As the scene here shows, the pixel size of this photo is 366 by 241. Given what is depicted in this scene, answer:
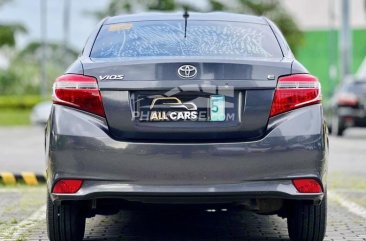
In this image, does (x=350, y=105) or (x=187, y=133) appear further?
(x=350, y=105)

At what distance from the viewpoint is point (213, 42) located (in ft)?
20.6

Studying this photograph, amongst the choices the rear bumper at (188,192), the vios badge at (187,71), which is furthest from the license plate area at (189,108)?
the rear bumper at (188,192)

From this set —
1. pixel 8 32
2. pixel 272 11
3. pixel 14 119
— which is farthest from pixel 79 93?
pixel 272 11

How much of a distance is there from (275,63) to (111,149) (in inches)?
43.5

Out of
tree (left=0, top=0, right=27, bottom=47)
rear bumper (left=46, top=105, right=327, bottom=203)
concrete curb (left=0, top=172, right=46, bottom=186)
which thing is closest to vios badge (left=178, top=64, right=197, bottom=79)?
rear bumper (left=46, top=105, right=327, bottom=203)

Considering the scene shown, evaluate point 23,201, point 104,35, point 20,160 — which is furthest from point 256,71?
point 20,160

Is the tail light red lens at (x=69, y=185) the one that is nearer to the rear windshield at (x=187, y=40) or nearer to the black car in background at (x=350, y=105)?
the rear windshield at (x=187, y=40)

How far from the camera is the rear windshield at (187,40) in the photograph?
6.09m

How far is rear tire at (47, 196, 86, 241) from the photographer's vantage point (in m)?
6.05

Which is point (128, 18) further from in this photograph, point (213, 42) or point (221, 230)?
point (221, 230)

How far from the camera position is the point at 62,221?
6.07m

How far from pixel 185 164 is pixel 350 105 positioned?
54.4 feet

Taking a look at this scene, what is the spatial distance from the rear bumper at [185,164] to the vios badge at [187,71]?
0.42 metres

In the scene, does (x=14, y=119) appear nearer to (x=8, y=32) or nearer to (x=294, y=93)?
(x=8, y=32)
